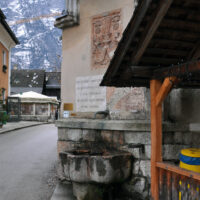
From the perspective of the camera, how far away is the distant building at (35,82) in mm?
35062

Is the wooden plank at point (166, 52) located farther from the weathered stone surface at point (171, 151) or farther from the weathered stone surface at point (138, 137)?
the weathered stone surface at point (171, 151)

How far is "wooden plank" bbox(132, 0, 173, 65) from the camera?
9.18 ft

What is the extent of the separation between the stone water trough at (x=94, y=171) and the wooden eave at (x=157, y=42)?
111cm

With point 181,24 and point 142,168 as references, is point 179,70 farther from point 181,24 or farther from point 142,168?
point 142,168

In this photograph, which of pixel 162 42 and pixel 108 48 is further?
pixel 108 48

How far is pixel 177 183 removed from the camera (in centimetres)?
321

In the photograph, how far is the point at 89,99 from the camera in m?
5.31

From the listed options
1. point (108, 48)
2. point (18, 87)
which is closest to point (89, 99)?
point (108, 48)

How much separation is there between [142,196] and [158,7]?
9.01 ft

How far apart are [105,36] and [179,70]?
2361 mm

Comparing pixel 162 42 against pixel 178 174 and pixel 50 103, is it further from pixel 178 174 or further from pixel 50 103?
pixel 50 103

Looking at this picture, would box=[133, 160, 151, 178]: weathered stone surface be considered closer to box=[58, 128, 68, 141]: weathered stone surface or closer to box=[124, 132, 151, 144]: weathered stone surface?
box=[124, 132, 151, 144]: weathered stone surface

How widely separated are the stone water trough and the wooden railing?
27.7 inches

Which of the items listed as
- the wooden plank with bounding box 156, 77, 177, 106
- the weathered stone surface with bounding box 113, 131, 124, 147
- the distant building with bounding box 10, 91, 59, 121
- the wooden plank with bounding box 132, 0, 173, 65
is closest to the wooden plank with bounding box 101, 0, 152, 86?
the wooden plank with bounding box 132, 0, 173, 65
